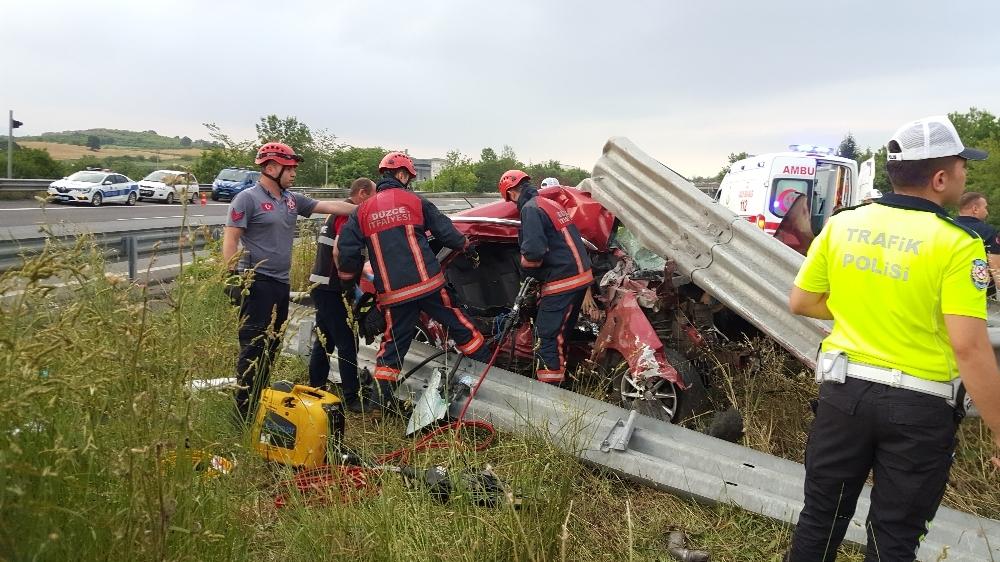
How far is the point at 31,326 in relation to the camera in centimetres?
165

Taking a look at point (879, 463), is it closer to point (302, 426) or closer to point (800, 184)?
point (302, 426)

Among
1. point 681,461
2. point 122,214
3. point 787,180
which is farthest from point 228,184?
point 681,461

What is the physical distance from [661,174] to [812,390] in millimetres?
1668

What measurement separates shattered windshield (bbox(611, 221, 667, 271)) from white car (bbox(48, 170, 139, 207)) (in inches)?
890

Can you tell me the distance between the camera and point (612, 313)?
4496 mm

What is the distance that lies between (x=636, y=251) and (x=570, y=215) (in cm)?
58

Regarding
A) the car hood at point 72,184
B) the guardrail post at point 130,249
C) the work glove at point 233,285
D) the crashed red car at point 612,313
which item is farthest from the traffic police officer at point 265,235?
the car hood at point 72,184

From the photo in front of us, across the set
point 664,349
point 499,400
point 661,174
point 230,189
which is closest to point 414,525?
point 499,400

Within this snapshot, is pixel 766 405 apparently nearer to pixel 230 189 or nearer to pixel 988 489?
pixel 988 489

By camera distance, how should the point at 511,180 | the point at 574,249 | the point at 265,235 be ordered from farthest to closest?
the point at 511,180, the point at 574,249, the point at 265,235

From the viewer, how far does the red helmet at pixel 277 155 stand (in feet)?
13.8

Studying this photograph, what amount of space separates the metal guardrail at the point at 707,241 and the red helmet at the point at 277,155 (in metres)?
2.18

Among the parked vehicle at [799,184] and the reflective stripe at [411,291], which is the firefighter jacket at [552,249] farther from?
the parked vehicle at [799,184]

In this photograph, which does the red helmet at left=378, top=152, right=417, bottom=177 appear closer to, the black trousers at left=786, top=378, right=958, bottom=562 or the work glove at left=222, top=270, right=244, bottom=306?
the work glove at left=222, top=270, right=244, bottom=306
